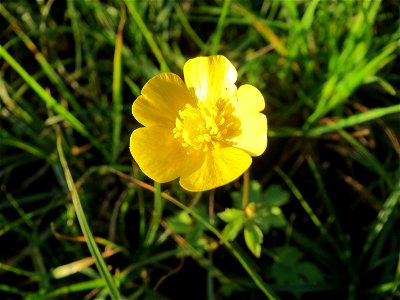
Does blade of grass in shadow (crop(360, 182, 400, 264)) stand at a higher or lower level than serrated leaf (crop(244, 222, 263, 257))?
lower

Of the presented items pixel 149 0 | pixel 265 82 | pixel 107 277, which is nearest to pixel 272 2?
pixel 265 82

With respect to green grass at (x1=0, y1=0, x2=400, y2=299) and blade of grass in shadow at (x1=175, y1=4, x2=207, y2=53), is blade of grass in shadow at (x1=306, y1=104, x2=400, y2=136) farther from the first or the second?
blade of grass in shadow at (x1=175, y1=4, x2=207, y2=53)

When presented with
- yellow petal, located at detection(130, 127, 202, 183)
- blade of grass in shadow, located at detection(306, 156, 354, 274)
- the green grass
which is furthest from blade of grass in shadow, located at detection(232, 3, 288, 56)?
yellow petal, located at detection(130, 127, 202, 183)

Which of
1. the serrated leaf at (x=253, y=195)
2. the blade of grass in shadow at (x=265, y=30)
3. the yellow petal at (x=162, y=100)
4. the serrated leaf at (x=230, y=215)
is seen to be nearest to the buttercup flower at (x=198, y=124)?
the yellow petal at (x=162, y=100)

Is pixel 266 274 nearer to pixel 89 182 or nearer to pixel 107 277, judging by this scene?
pixel 107 277

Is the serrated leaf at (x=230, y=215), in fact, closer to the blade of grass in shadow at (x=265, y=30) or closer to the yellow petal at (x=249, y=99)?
the yellow petal at (x=249, y=99)
